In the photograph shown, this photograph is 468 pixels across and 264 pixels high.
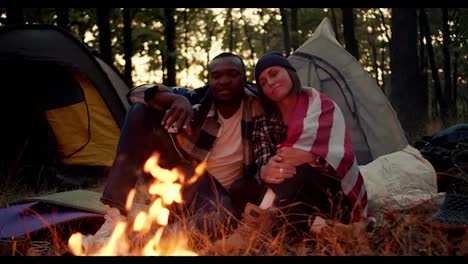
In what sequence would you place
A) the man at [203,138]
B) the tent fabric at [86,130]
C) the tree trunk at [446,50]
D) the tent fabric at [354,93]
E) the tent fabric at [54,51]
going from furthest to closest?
1. the tree trunk at [446,50]
2. the tent fabric at [86,130]
3. the tent fabric at [54,51]
4. the tent fabric at [354,93]
5. the man at [203,138]

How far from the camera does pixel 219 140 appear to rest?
3273mm

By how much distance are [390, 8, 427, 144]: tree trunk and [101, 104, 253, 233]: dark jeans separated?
5.52m

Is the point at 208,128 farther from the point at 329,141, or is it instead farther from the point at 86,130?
the point at 86,130

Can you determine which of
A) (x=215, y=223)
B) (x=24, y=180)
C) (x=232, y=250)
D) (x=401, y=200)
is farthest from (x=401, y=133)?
(x=24, y=180)

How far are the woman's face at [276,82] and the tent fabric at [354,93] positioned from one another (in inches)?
81.4

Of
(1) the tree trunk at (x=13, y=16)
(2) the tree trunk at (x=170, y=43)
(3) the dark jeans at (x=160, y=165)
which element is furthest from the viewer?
(2) the tree trunk at (x=170, y=43)

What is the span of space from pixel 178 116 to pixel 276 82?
0.61 metres

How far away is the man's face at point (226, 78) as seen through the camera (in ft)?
10.3

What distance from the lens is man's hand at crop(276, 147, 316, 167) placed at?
108 inches

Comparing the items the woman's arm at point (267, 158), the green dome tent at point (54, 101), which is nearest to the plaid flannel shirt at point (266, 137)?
the woman's arm at point (267, 158)

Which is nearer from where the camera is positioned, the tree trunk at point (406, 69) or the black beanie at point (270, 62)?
the black beanie at point (270, 62)

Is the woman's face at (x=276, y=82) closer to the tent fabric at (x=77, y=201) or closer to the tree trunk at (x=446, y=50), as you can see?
Answer: the tent fabric at (x=77, y=201)

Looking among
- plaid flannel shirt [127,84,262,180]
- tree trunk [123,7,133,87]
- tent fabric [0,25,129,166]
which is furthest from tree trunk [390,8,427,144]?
tree trunk [123,7,133,87]

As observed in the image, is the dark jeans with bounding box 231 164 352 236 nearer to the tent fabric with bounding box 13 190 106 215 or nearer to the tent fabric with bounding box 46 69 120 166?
the tent fabric with bounding box 13 190 106 215
